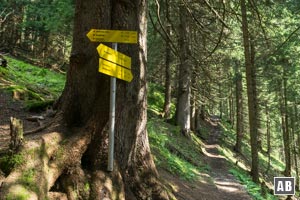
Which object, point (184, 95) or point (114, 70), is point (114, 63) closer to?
point (114, 70)

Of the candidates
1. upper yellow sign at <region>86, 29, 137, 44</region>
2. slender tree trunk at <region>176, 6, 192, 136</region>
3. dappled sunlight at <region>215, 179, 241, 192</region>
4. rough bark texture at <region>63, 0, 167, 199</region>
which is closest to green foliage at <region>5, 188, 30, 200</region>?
rough bark texture at <region>63, 0, 167, 199</region>

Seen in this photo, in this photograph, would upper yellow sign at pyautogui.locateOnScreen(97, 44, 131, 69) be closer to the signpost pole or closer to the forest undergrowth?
the signpost pole

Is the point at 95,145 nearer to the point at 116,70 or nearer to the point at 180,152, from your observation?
the point at 116,70

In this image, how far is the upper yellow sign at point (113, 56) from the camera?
410cm

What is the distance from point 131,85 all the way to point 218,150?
657 inches

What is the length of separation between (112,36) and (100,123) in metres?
1.14

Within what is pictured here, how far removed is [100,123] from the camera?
4.45 metres

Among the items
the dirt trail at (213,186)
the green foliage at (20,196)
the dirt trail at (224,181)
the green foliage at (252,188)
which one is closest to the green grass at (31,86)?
the dirt trail at (213,186)

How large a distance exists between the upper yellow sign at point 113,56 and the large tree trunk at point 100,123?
9.6 inches

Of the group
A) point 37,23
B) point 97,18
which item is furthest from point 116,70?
point 37,23

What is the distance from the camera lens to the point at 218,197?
9.25 m

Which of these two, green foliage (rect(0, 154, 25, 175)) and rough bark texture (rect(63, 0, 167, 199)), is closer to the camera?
green foliage (rect(0, 154, 25, 175))

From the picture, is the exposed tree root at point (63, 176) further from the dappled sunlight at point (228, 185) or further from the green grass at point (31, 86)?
the dappled sunlight at point (228, 185)

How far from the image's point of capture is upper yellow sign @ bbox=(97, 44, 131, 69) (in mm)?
4102
